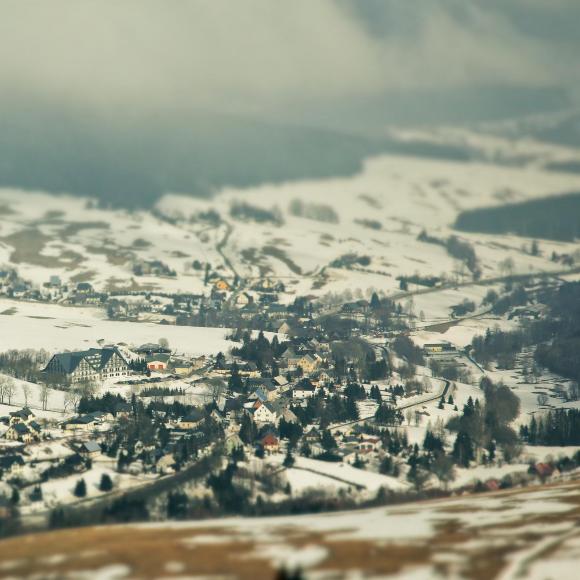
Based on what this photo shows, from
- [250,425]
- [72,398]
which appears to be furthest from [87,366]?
[250,425]

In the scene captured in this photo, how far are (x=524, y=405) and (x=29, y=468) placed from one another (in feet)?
200

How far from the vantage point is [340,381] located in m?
135

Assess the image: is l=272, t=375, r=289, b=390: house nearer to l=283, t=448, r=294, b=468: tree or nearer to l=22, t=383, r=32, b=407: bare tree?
l=22, t=383, r=32, b=407: bare tree

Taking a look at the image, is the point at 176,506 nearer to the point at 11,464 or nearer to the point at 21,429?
the point at 11,464

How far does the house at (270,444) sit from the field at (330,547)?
77.0ft

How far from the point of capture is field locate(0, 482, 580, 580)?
57.7 m

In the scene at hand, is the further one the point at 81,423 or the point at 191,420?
the point at 191,420

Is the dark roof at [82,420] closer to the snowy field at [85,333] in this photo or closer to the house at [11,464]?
the house at [11,464]

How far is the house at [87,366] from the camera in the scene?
13438 centimetres

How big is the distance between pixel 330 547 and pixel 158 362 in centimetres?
8610

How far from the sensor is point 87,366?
138000 millimetres

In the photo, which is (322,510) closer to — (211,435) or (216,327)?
(211,435)

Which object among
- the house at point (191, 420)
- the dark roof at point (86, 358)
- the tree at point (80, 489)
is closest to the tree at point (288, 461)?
the house at point (191, 420)

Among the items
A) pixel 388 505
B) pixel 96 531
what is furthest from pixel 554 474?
pixel 96 531
